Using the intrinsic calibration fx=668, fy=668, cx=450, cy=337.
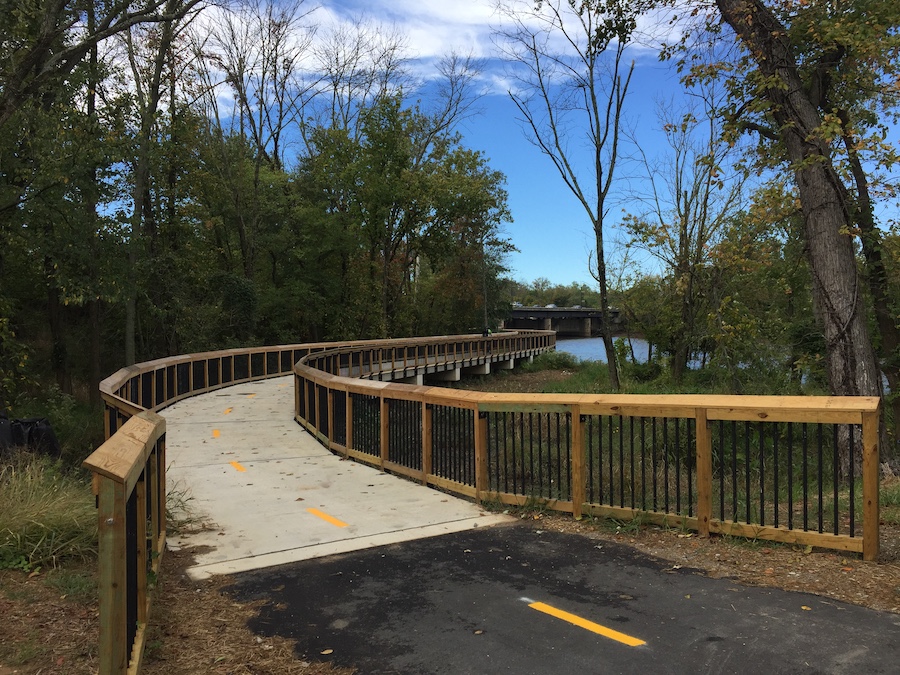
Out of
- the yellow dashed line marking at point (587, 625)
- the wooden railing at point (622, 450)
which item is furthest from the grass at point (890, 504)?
the yellow dashed line marking at point (587, 625)

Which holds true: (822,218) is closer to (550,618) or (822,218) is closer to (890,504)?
(890,504)

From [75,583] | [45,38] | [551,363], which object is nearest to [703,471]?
[75,583]

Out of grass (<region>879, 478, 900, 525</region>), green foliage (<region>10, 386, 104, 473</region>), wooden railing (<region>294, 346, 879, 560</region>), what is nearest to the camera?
wooden railing (<region>294, 346, 879, 560</region>)

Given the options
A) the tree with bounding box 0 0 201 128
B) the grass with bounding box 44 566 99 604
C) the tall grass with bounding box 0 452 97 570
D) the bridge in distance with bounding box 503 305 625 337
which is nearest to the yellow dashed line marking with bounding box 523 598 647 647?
the grass with bounding box 44 566 99 604

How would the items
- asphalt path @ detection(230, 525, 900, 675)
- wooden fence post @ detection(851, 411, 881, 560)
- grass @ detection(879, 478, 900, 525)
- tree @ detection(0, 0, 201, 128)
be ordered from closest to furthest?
asphalt path @ detection(230, 525, 900, 675) < wooden fence post @ detection(851, 411, 881, 560) < grass @ detection(879, 478, 900, 525) < tree @ detection(0, 0, 201, 128)

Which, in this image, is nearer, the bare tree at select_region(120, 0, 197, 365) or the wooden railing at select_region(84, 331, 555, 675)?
the wooden railing at select_region(84, 331, 555, 675)

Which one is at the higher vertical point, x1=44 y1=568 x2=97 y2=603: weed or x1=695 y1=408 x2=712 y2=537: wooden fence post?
x1=695 y1=408 x2=712 y2=537: wooden fence post

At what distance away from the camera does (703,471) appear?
227 inches

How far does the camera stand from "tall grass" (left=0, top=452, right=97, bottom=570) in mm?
4938

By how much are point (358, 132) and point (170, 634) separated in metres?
44.3

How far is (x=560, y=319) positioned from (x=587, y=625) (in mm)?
74615

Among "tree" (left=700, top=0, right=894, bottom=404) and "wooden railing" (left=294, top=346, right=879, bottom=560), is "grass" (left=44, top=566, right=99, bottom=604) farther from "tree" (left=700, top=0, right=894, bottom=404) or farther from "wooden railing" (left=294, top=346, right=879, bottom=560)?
"tree" (left=700, top=0, right=894, bottom=404)

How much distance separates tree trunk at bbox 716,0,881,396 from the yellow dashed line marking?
26.8 feet

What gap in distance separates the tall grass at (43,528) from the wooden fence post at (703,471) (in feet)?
16.3
